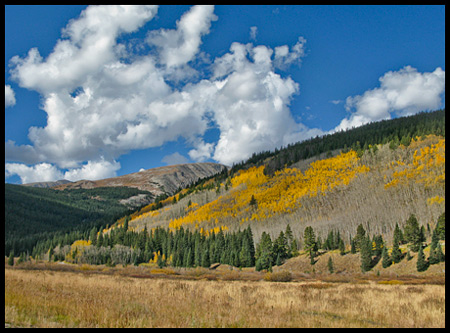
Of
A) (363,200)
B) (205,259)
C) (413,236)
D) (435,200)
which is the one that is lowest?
(205,259)

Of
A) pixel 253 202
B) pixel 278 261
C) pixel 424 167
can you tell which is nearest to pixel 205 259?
pixel 278 261

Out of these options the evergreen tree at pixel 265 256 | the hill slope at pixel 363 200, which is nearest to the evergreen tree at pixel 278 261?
the evergreen tree at pixel 265 256

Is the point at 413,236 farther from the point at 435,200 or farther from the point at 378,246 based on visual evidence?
the point at 435,200

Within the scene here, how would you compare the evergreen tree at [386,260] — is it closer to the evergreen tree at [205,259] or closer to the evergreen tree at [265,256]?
the evergreen tree at [265,256]

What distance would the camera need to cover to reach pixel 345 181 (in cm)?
18525

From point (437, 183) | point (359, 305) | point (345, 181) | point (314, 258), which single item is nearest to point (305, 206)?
point (345, 181)

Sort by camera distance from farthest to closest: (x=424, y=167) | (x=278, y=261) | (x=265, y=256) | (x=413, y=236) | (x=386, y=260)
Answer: (x=424, y=167)
(x=278, y=261)
(x=265, y=256)
(x=413, y=236)
(x=386, y=260)

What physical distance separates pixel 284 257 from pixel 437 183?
312 feet

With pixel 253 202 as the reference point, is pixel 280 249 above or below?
below

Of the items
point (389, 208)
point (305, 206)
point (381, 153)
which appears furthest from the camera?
point (381, 153)

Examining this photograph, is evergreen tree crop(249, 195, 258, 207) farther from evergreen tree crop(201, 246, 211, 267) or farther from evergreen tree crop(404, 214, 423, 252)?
evergreen tree crop(404, 214, 423, 252)

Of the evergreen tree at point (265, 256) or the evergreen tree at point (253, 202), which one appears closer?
the evergreen tree at point (265, 256)

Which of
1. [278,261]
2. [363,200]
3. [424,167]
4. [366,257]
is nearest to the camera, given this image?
[366,257]
